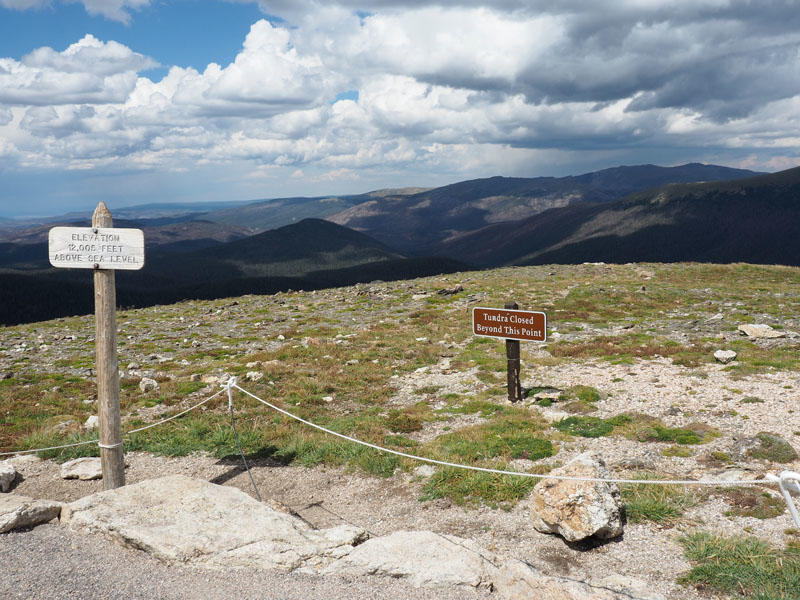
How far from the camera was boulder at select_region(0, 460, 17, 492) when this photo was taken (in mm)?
10508

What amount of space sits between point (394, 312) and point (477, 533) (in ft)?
78.7

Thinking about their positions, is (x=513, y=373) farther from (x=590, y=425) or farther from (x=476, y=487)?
(x=476, y=487)

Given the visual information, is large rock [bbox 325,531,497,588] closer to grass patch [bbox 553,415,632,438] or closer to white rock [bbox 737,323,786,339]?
Result: grass patch [bbox 553,415,632,438]

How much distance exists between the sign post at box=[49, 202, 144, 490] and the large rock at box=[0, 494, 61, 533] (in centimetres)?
113

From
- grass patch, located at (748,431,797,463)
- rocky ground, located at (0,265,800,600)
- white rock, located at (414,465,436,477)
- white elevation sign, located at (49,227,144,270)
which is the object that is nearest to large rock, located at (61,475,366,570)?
rocky ground, located at (0,265,800,600)

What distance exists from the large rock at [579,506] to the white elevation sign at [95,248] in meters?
8.00

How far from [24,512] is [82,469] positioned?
14.6ft

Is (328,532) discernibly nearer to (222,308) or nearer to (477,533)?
(477,533)

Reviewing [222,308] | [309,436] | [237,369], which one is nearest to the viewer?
[309,436]

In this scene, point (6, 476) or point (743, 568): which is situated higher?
point (743, 568)

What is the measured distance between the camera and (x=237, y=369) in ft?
63.9

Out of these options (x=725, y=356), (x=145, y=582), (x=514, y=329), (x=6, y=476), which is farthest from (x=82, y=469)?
(x=725, y=356)

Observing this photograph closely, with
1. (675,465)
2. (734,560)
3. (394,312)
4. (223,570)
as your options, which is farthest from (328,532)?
(394,312)

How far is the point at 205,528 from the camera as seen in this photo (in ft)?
22.9
